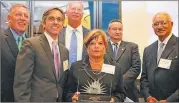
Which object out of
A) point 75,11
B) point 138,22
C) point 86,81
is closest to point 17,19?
point 75,11

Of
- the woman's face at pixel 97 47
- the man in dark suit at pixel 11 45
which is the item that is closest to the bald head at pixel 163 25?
the woman's face at pixel 97 47

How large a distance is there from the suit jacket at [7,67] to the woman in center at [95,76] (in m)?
0.51

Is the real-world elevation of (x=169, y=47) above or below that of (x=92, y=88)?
above

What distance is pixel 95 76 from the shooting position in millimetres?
2338

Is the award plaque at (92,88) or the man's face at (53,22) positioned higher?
the man's face at (53,22)

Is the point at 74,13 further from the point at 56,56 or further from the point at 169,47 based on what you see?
the point at 169,47

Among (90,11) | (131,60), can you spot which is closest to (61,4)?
(90,11)

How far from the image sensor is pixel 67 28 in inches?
121

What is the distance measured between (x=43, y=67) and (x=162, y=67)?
47.8 inches

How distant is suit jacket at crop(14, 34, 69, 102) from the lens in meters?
2.12

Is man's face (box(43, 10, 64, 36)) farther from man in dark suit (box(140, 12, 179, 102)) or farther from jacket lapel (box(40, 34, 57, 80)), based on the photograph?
man in dark suit (box(140, 12, 179, 102))

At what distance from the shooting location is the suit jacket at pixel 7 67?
7.57ft

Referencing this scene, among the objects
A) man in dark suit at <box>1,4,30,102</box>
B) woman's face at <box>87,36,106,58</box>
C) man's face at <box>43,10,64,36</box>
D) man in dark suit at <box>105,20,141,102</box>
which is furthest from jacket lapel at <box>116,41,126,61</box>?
man in dark suit at <box>1,4,30,102</box>

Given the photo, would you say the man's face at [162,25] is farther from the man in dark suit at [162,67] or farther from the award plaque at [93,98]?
the award plaque at [93,98]
